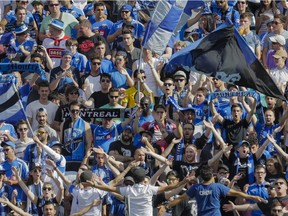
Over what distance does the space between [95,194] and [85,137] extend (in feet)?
7.28

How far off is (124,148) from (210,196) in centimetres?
301

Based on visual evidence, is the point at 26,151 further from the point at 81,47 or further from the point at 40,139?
the point at 81,47

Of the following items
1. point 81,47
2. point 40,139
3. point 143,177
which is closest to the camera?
point 143,177

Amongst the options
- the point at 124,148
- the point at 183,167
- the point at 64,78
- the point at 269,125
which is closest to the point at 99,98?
the point at 64,78

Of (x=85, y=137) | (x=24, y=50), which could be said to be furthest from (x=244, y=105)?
(x=24, y=50)

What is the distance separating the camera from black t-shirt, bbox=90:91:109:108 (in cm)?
3061

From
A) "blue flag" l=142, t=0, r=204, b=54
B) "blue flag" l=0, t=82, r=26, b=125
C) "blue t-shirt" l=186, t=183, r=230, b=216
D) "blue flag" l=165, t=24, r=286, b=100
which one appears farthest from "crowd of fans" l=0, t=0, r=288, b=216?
"blue flag" l=165, t=24, r=286, b=100

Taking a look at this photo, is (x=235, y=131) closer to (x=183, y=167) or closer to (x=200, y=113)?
(x=200, y=113)

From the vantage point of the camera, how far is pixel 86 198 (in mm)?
27734

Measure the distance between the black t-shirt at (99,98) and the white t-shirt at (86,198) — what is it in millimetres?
3059

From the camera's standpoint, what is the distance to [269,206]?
2725cm

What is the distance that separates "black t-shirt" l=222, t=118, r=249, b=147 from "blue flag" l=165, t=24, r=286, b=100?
1.83m

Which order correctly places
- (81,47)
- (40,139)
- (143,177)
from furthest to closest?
(81,47) → (40,139) → (143,177)

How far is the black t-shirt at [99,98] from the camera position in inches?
1205
